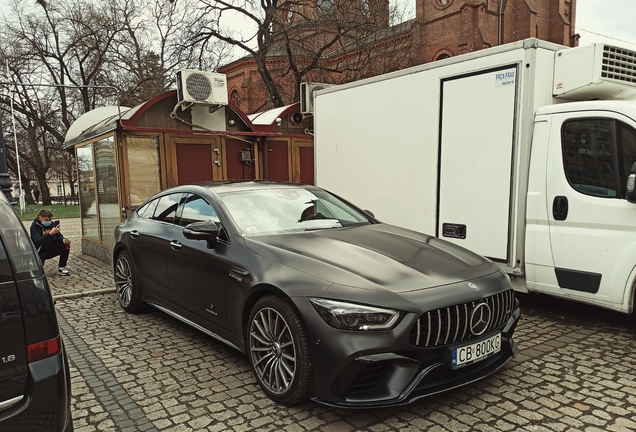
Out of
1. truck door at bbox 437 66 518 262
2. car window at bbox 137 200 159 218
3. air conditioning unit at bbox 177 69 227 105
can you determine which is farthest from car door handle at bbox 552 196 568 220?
air conditioning unit at bbox 177 69 227 105

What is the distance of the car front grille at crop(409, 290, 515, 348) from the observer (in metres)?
2.89

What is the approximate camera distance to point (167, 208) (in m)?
5.07

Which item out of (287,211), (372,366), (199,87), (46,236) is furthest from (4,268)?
(199,87)

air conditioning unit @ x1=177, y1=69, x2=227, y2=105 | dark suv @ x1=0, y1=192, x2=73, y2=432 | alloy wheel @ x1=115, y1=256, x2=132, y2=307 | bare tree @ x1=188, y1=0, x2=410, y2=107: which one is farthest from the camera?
bare tree @ x1=188, y1=0, x2=410, y2=107

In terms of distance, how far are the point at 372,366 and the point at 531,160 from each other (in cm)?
324

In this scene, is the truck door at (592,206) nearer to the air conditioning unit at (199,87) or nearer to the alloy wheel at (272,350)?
the alloy wheel at (272,350)

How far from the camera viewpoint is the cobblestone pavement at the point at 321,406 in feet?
10.1

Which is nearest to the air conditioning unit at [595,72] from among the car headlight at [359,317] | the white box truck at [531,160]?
the white box truck at [531,160]

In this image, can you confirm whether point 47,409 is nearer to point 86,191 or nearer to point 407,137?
point 407,137

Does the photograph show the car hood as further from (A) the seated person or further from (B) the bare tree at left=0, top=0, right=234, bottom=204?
(B) the bare tree at left=0, top=0, right=234, bottom=204

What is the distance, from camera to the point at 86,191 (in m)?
10.5

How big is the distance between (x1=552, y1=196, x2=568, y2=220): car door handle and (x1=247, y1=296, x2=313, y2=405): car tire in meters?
3.13

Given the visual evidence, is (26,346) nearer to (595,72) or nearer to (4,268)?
(4,268)

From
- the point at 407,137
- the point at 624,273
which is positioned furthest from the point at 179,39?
Result: the point at 624,273
